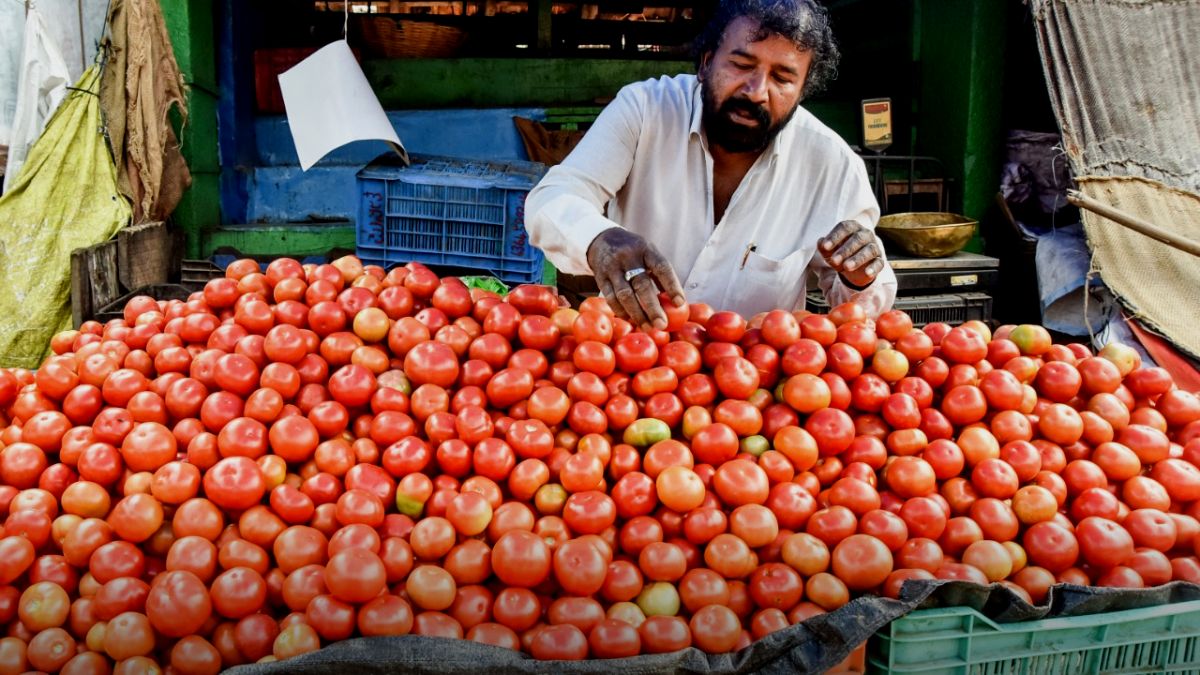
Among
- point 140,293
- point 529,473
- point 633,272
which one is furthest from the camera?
point 140,293

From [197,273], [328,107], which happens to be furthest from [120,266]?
[328,107]

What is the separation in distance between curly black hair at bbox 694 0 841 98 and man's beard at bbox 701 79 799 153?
147mm

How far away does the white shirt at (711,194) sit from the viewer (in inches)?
103

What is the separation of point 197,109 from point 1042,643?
5.42m

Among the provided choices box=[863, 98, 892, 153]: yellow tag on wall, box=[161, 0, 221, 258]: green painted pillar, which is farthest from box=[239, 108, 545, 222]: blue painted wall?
box=[863, 98, 892, 153]: yellow tag on wall

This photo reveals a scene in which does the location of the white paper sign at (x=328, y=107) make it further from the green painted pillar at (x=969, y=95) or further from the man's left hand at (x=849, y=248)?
the green painted pillar at (x=969, y=95)

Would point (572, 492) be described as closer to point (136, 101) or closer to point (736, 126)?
point (736, 126)

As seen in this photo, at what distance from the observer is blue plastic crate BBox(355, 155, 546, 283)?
14.3 feet

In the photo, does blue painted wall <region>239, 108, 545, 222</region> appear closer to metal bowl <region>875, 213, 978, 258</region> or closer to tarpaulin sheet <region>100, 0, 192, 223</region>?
tarpaulin sheet <region>100, 0, 192, 223</region>

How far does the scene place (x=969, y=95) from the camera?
18.6 feet

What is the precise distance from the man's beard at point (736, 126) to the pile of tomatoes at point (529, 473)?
67 centimetres

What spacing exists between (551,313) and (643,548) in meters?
0.63

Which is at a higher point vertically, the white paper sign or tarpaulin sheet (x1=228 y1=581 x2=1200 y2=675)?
the white paper sign

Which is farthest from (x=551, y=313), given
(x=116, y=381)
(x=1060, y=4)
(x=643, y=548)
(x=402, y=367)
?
(x=1060, y=4)
